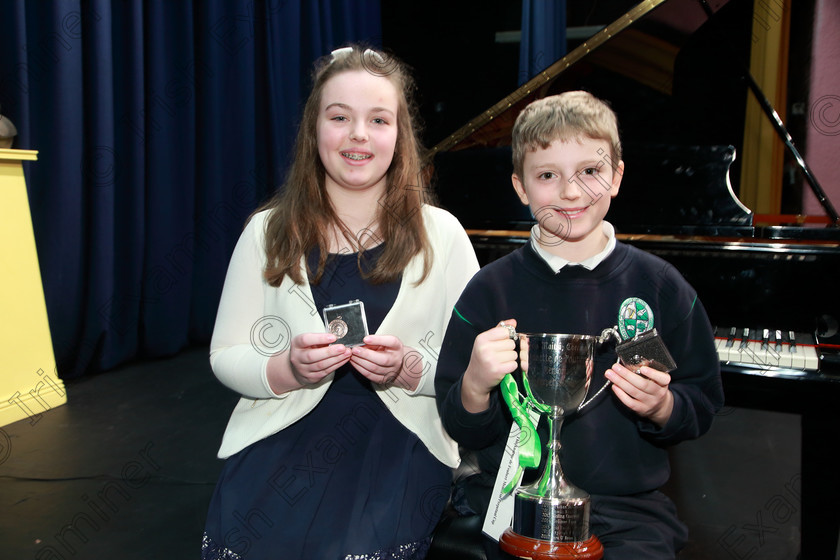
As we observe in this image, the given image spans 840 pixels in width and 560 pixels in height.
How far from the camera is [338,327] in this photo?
4.53ft

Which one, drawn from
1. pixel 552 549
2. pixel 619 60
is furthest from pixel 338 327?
pixel 619 60

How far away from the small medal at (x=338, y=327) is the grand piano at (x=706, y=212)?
100 centimetres

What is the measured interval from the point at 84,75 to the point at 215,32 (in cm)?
116

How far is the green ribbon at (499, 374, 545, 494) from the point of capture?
1195 millimetres

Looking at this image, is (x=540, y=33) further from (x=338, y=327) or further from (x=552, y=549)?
(x=552, y=549)

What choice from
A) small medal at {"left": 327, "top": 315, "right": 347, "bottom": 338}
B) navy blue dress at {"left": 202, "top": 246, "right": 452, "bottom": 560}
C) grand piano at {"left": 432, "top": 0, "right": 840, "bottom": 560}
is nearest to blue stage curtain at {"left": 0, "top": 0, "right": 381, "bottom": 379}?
grand piano at {"left": 432, "top": 0, "right": 840, "bottom": 560}

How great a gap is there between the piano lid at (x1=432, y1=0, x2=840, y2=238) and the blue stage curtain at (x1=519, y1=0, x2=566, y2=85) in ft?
10.2

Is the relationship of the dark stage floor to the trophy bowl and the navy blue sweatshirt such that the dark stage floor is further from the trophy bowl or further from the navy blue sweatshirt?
the trophy bowl

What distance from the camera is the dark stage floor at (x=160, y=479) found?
228 cm

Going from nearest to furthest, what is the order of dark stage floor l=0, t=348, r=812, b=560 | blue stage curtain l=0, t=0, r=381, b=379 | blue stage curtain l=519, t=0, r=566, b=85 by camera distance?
dark stage floor l=0, t=348, r=812, b=560 < blue stage curtain l=0, t=0, r=381, b=379 < blue stage curtain l=519, t=0, r=566, b=85

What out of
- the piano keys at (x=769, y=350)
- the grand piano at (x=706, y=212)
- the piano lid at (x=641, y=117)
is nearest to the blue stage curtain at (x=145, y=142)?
the piano lid at (x=641, y=117)

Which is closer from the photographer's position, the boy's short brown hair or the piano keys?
the boy's short brown hair

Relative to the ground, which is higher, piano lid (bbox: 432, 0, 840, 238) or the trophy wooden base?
piano lid (bbox: 432, 0, 840, 238)

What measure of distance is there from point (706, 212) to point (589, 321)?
1.17m
